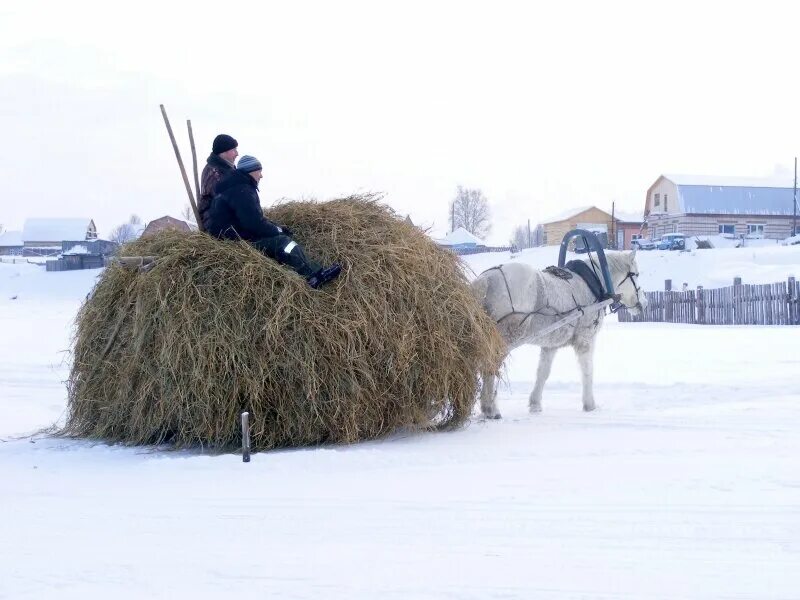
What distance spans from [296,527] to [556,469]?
2181mm

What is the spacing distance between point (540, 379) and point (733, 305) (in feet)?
55.6

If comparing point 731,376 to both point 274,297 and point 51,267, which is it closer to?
point 274,297

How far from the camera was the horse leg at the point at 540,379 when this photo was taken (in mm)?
9594

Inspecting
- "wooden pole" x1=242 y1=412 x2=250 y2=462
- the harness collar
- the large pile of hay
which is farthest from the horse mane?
"wooden pole" x1=242 y1=412 x2=250 y2=462

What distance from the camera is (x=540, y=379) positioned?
31.7ft

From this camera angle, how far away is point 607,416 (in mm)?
8742

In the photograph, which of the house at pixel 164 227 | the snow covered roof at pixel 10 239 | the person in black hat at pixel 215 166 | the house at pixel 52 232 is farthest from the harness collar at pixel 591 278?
the snow covered roof at pixel 10 239

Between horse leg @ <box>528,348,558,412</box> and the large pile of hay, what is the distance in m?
1.87

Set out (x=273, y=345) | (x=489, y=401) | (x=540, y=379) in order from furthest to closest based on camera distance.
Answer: (x=540, y=379) < (x=489, y=401) < (x=273, y=345)

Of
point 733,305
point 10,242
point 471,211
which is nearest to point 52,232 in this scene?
point 10,242

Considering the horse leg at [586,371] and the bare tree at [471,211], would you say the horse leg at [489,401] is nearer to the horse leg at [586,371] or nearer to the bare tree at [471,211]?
the horse leg at [586,371]

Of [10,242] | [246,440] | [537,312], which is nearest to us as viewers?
[246,440]

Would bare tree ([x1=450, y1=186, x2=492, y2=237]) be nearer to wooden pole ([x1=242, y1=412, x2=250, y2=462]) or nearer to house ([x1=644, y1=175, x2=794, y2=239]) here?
house ([x1=644, y1=175, x2=794, y2=239])

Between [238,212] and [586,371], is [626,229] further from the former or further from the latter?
[238,212]
